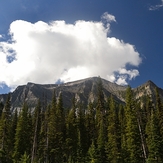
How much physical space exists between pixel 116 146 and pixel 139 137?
4.87 meters

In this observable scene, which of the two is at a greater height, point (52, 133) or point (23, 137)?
point (52, 133)

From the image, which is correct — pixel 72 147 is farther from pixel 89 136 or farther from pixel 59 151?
pixel 89 136

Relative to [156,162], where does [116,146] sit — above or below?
above

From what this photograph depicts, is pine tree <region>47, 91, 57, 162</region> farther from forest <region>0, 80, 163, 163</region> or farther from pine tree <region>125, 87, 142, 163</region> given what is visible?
pine tree <region>125, 87, 142, 163</region>

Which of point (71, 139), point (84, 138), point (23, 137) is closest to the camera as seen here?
point (23, 137)

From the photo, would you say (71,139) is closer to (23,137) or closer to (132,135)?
(23,137)

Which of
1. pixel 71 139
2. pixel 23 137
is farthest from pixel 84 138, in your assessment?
pixel 23 137

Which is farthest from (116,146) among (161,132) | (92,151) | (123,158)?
(161,132)

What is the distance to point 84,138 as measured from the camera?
2472 inches

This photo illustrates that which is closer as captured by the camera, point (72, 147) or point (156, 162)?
point (156, 162)

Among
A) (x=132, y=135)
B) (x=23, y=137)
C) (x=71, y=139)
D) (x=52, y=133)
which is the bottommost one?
(x=132, y=135)

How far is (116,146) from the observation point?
155 feet

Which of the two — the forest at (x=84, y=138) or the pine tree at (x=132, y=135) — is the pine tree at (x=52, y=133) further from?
the pine tree at (x=132, y=135)

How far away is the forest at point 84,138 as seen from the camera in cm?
4581
